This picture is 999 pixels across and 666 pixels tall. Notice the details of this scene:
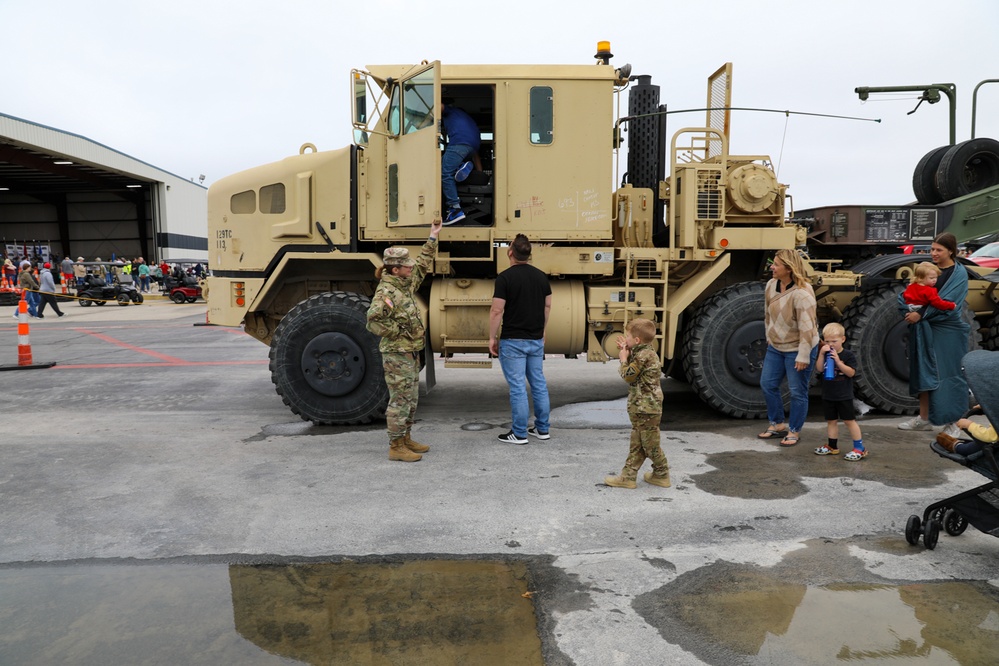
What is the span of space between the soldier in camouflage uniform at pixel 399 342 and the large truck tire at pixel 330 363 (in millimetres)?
966

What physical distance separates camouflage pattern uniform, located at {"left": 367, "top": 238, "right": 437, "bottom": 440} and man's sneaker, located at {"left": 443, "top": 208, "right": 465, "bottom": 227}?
1074 mm

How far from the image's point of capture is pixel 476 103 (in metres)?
7.07

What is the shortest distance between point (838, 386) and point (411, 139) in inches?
165

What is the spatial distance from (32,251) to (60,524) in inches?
1880

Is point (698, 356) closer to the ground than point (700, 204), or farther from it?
closer to the ground

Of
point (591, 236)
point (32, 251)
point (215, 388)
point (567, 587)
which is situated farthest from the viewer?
point (32, 251)

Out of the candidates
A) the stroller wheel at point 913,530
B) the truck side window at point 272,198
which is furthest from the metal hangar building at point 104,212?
the stroller wheel at point 913,530

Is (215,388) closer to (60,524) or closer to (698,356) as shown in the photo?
(60,524)

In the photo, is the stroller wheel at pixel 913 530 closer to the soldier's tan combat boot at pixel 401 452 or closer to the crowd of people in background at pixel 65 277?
the soldier's tan combat boot at pixel 401 452

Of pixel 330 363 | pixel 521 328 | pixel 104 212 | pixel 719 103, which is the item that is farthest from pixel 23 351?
pixel 104 212

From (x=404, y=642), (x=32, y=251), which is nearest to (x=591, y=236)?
(x=404, y=642)

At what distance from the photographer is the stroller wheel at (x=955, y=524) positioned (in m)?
3.96

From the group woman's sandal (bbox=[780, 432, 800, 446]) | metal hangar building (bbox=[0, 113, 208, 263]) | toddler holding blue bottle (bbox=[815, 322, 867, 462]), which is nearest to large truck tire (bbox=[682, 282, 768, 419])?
woman's sandal (bbox=[780, 432, 800, 446])

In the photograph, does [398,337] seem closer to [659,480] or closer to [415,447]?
[415,447]
